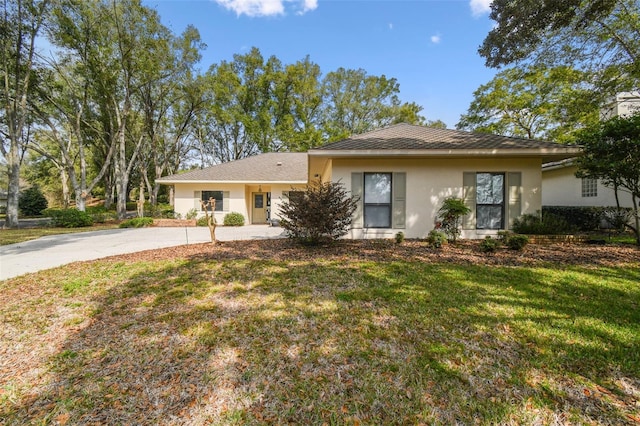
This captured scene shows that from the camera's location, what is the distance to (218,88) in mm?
21609

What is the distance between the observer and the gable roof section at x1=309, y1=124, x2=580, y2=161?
7789mm

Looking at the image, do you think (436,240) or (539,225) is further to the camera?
(539,225)

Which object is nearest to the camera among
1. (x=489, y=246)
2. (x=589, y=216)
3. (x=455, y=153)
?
(x=489, y=246)

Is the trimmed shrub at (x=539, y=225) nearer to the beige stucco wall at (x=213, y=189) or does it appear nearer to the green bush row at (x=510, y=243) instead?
the green bush row at (x=510, y=243)

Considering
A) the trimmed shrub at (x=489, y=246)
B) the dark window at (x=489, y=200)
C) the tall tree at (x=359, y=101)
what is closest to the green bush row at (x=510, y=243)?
the trimmed shrub at (x=489, y=246)

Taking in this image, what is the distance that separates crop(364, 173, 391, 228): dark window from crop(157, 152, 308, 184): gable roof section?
8.34 meters

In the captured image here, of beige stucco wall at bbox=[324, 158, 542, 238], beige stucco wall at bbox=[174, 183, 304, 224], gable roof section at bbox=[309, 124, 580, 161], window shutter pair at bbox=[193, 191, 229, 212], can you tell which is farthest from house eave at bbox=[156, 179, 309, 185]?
beige stucco wall at bbox=[324, 158, 542, 238]

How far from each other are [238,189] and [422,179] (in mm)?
11619

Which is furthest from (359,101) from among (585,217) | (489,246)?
(489,246)

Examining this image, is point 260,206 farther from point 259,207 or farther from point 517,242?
point 517,242

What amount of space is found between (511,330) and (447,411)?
160cm

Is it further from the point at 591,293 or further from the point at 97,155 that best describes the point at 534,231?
the point at 97,155

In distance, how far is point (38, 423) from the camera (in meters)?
1.90

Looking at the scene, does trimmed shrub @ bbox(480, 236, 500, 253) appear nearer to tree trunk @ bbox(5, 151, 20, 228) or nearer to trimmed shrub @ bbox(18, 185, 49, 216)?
tree trunk @ bbox(5, 151, 20, 228)
